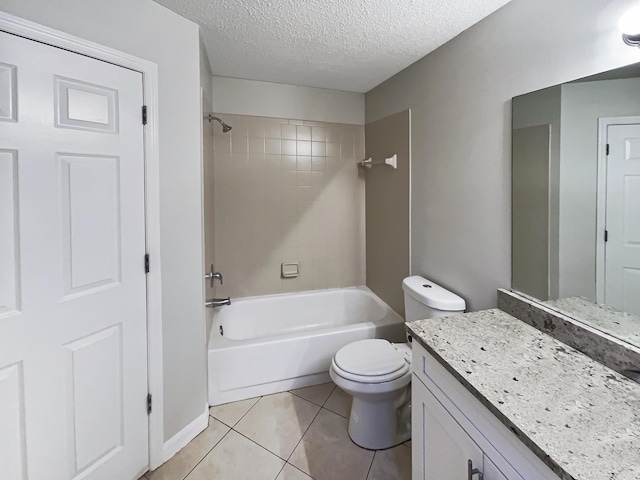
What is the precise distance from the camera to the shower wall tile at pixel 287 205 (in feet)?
8.50

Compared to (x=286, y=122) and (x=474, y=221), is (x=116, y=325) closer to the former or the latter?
(x=474, y=221)

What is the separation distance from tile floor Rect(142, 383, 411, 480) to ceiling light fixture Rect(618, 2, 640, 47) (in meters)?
1.91

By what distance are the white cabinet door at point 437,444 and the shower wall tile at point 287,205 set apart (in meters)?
1.79

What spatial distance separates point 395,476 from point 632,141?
1.65 m

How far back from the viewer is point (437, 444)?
3.38 ft

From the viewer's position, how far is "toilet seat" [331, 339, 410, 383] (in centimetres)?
157

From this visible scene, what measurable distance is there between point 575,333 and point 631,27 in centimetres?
99

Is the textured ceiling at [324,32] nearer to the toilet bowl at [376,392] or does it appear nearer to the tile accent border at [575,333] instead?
the tile accent border at [575,333]

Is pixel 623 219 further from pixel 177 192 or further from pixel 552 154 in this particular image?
pixel 177 192

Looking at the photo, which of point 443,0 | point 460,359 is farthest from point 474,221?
point 443,0

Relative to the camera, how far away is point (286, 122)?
8.80 feet

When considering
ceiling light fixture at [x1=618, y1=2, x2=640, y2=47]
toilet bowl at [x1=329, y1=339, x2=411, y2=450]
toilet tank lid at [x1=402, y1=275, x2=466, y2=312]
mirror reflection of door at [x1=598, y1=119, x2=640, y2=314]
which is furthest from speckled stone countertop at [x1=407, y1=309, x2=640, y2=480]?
ceiling light fixture at [x1=618, y1=2, x2=640, y2=47]

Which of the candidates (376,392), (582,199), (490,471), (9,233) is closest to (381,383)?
(376,392)

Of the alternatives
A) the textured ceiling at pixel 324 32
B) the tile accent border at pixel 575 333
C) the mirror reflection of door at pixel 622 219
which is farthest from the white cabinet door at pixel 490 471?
the textured ceiling at pixel 324 32
